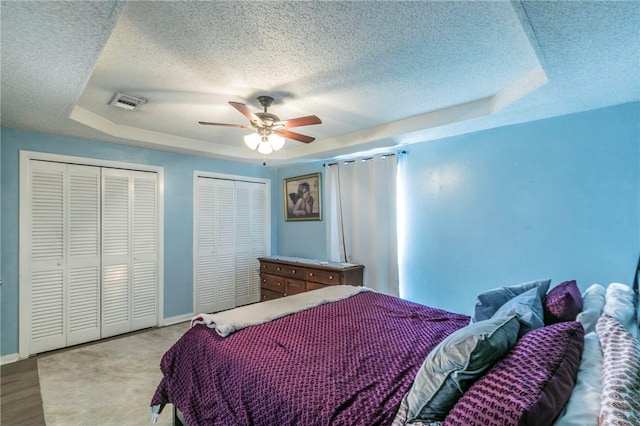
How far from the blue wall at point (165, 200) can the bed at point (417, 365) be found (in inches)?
88.7

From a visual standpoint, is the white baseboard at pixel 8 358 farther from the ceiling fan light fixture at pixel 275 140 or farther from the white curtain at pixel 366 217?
the white curtain at pixel 366 217

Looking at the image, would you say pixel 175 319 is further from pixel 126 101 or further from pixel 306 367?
pixel 306 367

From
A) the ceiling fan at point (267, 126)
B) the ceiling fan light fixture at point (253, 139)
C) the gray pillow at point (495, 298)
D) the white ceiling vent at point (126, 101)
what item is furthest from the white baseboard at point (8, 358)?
the gray pillow at point (495, 298)

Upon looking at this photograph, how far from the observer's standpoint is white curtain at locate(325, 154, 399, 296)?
367 centimetres

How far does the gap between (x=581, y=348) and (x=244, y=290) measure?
14.3 feet

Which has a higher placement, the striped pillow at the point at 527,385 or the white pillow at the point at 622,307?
the white pillow at the point at 622,307

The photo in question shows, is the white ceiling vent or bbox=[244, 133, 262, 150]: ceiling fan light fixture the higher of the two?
the white ceiling vent

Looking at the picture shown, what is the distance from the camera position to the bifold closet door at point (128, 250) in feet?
11.7

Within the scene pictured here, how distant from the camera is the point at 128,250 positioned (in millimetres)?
3699

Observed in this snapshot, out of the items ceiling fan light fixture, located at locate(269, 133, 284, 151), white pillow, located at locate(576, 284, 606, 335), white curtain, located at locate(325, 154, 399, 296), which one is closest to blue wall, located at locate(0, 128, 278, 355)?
white curtain, located at locate(325, 154, 399, 296)

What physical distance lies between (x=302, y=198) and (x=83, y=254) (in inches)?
113

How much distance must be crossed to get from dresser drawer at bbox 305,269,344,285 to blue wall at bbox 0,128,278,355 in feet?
5.58

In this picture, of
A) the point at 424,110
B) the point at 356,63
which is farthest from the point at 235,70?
the point at 424,110

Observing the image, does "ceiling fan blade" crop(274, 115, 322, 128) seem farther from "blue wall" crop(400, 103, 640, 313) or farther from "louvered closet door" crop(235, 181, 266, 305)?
"louvered closet door" crop(235, 181, 266, 305)
